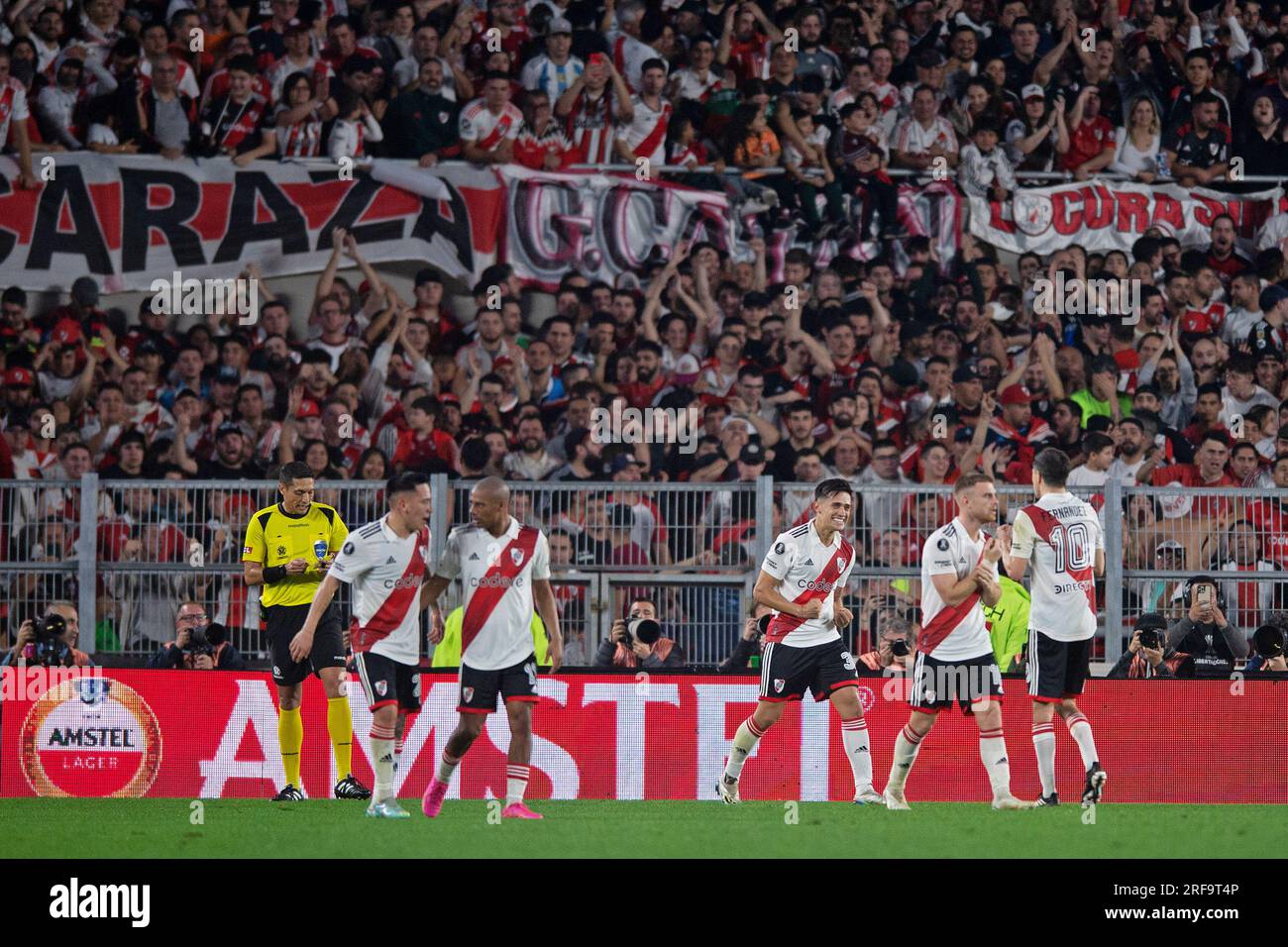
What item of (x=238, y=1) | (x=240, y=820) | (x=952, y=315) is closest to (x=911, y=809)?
(x=240, y=820)

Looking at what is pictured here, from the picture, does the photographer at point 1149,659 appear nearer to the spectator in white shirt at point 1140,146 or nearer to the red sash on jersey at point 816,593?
the red sash on jersey at point 816,593

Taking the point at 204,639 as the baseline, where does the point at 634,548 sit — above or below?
above

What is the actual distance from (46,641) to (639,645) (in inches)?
183

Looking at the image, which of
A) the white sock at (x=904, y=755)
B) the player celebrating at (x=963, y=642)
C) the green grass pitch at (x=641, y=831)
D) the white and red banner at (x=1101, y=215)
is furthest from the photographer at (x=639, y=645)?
the white and red banner at (x=1101, y=215)

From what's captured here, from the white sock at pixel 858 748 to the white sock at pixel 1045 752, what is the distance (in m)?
1.12

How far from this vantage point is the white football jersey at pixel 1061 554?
11.6 meters

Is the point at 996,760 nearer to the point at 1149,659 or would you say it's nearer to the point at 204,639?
the point at 1149,659

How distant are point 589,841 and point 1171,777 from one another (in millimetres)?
5741

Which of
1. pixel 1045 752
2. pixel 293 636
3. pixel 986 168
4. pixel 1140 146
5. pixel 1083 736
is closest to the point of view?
pixel 1083 736

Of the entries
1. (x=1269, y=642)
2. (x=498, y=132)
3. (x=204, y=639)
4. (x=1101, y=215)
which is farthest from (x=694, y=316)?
(x=1269, y=642)

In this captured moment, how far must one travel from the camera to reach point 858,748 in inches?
472

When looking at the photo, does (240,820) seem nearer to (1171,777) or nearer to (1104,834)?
(1104,834)

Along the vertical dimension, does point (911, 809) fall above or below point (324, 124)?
below

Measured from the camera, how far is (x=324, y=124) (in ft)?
63.5
